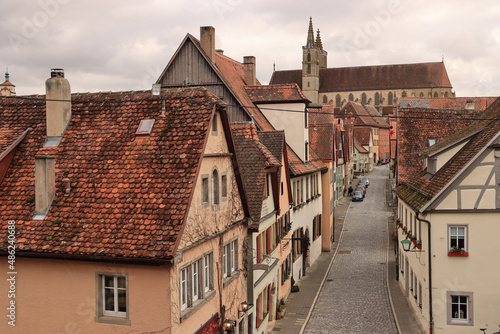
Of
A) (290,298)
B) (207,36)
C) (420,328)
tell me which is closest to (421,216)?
(420,328)

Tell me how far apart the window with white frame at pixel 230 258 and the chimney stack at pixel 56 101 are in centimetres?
550

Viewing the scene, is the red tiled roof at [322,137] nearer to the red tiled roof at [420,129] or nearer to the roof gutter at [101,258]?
the red tiled roof at [420,129]

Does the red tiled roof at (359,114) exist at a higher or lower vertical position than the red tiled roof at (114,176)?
higher

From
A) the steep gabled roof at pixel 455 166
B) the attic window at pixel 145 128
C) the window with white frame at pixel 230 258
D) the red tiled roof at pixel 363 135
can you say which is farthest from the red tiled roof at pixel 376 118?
the attic window at pixel 145 128

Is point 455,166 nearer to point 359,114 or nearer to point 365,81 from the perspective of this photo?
point 359,114

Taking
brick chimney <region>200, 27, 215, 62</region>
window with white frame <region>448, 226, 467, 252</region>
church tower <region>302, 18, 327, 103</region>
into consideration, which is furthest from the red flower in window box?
church tower <region>302, 18, 327, 103</region>

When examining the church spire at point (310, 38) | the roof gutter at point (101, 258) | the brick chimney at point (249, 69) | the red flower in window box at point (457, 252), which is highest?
the church spire at point (310, 38)

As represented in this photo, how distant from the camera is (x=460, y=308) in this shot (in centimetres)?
1892

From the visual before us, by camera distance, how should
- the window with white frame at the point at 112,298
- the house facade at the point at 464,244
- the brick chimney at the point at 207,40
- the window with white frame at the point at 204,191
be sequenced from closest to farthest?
the window with white frame at the point at 112,298 < the window with white frame at the point at 204,191 < the house facade at the point at 464,244 < the brick chimney at the point at 207,40

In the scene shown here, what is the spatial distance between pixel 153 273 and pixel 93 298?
1.47m

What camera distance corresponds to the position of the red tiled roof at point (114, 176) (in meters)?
11.3

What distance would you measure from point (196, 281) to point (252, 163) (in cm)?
708

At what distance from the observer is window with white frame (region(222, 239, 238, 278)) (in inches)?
607

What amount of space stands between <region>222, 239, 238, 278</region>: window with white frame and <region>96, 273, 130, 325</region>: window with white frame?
4142mm
